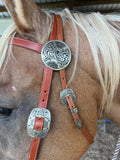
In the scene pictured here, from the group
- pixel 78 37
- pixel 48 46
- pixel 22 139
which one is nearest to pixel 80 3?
pixel 78 37

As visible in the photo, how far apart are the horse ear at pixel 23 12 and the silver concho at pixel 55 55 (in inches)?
4.9

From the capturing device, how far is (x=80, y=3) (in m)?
1.80

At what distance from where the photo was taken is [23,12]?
1.82 feet

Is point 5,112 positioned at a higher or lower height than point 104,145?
higher

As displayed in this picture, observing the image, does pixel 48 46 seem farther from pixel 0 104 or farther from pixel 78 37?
pixel 0 104

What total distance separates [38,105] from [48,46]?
28 centimetres

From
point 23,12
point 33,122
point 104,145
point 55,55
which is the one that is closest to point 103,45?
point 55,55

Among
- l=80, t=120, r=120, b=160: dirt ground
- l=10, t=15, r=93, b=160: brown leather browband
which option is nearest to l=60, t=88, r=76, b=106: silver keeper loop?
l=10, t=15, r=93, b=160: brown leather browband

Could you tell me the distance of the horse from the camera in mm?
641

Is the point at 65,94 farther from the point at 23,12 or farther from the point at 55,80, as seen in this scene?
the point at 23,12

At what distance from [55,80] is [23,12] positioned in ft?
1.06

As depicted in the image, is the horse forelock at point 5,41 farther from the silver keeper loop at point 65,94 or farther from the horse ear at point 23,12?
the silver keeper loop at point 65,94

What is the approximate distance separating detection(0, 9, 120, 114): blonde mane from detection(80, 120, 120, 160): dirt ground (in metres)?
1.96

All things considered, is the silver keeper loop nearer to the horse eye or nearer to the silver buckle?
the silver buckle
